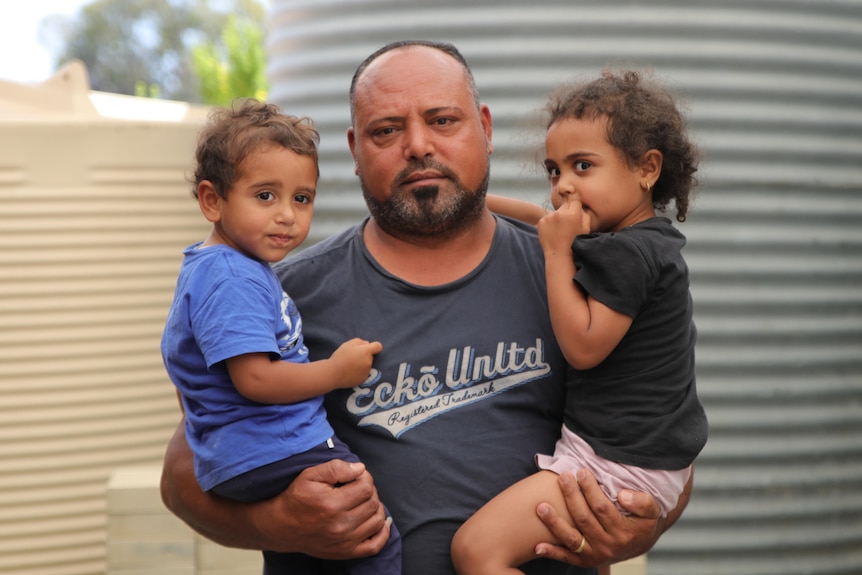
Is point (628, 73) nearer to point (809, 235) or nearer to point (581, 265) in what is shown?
point (581, 265)

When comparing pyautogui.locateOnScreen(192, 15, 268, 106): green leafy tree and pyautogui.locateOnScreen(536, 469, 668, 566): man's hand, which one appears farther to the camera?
pyautogui.locateOnScreen(192, 15, 268, 106): green leafy tree

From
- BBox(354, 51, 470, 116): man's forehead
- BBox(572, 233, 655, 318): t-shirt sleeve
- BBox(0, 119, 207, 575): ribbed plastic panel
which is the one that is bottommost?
BBox(0, 119, 207, 575): ribbed plastic panel

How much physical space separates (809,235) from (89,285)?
3.03m

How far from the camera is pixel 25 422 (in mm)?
4707

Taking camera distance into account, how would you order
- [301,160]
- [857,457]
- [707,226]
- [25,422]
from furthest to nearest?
[25,422] → [857,457] → [707,226] → [301,160]

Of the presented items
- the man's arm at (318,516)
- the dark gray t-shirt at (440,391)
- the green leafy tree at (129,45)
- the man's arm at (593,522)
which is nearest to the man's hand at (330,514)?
the man's arm at (318,516)

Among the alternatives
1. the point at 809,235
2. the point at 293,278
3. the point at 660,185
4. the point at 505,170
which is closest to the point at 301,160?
the point at 293,278

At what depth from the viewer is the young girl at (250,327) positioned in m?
2.14

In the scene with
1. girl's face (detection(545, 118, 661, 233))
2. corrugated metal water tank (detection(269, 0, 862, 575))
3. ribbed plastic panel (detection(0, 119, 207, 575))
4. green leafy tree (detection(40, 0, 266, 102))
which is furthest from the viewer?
green leafy tree (detection(40, 0, 266, 102))

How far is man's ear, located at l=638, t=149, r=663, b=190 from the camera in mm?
2334

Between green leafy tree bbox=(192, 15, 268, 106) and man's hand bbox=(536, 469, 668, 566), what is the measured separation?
82.6ft

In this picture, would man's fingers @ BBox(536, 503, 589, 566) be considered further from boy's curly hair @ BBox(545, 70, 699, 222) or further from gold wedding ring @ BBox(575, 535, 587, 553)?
boy's curly hair @ BBox(545, 70, 699, 222)

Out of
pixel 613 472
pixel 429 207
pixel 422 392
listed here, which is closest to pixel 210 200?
pixel 429 207

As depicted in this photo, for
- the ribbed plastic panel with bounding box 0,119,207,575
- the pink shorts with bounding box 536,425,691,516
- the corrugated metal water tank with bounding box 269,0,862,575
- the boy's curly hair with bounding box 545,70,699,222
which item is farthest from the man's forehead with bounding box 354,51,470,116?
the ribbed plastic panel with bounding box 0,119,207,575
